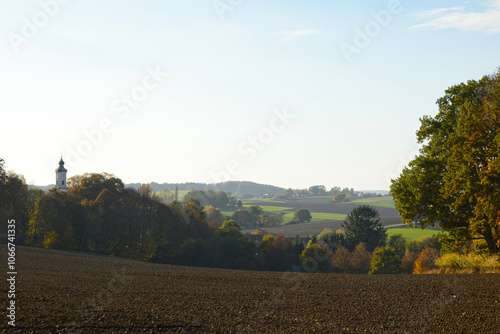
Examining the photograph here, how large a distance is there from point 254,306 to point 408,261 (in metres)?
77.7

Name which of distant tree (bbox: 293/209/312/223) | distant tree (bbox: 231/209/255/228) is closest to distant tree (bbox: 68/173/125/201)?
distant tree (bbox: 231/209/255/228)

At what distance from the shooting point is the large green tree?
85.4 ft

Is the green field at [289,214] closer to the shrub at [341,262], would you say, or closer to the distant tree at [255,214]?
the distant tree at [255,214]

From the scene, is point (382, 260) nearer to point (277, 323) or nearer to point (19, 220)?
point (19, 220)

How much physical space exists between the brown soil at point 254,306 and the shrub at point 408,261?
215ft

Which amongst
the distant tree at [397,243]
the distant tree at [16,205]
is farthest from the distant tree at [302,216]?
the distant tree at [16,205]

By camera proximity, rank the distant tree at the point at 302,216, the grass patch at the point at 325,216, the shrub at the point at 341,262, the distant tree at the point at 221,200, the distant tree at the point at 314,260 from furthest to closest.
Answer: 1. the distant tree at the point at 221,200
2. the grass patch at the point at 325,216
3. the distant tree at the point at 302,216
4. the shrub at the point at 341,262
5. the distant tree at the point at 314,260

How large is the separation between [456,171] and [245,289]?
14.5m

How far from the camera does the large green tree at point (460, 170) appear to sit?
26036 millimetres

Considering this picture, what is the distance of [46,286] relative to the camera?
19.4 metres

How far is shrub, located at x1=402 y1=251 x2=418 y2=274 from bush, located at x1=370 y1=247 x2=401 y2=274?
33.3ft

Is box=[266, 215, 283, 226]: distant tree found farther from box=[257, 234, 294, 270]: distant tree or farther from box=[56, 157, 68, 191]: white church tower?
box=[257, 234, 294, 270]: distant tree

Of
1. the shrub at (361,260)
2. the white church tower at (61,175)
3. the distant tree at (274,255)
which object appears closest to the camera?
the distant tree at (274,255)

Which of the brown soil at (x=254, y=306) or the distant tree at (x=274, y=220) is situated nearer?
the brown soil at (x=254, y=306)
